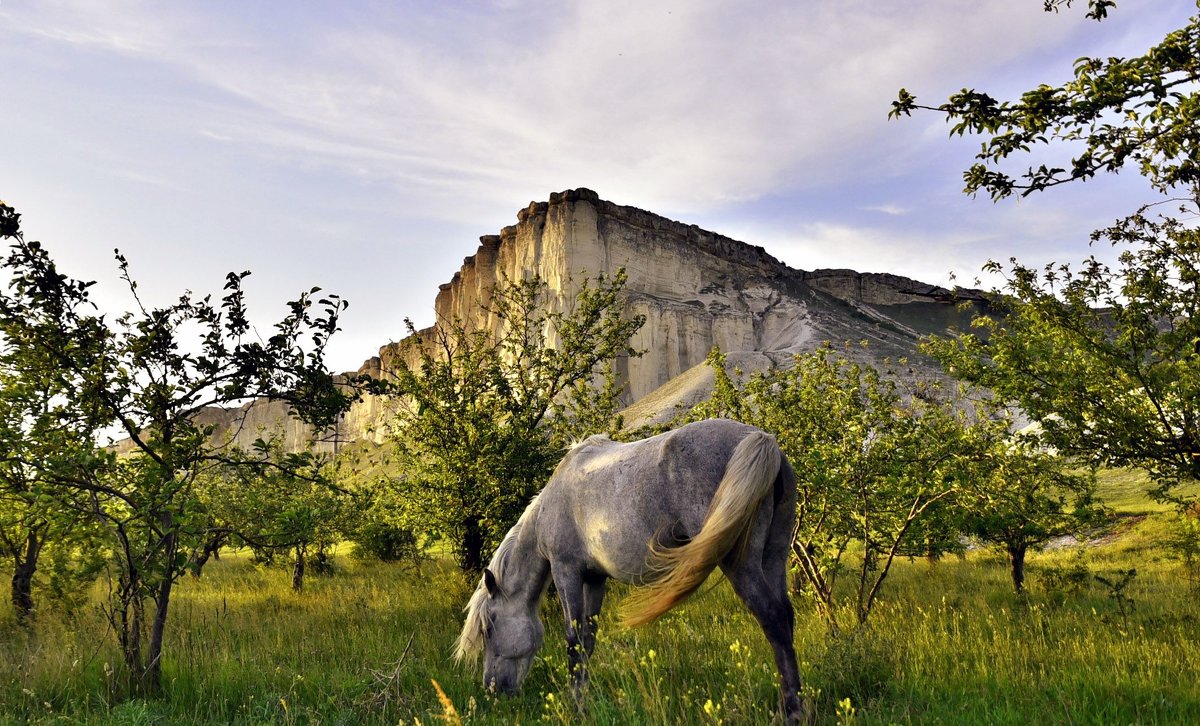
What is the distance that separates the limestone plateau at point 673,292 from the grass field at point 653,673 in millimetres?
69267

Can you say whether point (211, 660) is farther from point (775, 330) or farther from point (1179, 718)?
point (775, 330)

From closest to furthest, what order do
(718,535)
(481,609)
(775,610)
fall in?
1. (718,535)
2. (775,610)
3. (481,609)

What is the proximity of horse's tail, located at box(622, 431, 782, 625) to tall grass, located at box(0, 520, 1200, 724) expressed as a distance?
8.9 inches

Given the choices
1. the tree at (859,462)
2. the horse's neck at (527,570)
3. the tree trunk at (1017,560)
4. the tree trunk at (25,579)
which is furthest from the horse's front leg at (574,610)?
the tree trunk at (1017,560)

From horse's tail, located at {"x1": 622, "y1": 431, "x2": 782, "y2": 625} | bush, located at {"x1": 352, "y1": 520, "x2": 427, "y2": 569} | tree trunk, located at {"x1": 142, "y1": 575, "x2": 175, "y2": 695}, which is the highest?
horse's tail, located at {"x1": 622, "y1": 431, "x2": 782, "y2": 625}

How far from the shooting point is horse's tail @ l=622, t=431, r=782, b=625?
13.6ft

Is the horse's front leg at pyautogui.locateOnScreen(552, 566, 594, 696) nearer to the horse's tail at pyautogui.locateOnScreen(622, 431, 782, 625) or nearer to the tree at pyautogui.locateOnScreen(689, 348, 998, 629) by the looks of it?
the horse's tail at pyautogui.locateOnScreen(622, 431, 782, 625)

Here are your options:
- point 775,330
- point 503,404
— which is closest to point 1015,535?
point 503,404

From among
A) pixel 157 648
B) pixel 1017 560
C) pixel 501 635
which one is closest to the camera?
pixel 157 648

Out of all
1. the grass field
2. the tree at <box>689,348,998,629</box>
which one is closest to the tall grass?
the grass field

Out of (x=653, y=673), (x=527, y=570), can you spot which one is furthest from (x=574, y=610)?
(x=653, y=673)

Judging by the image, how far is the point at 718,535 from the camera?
4125 millimetres

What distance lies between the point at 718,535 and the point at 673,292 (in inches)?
4509

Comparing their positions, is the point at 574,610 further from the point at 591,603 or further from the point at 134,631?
the point at 134,631
